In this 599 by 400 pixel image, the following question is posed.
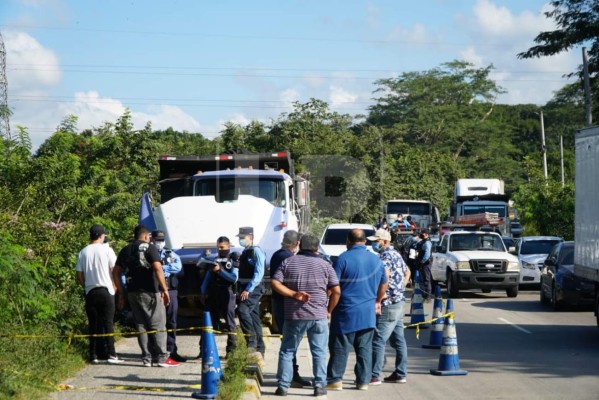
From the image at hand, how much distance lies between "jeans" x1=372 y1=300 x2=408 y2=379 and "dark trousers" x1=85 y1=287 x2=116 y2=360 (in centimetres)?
355

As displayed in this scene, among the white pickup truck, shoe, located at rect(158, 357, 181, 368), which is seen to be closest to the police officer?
shoe, located at rect(158, 357, 181, 368)

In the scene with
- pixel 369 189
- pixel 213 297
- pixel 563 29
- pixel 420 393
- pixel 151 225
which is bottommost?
pixel 420 393

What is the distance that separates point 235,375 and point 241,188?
963cm

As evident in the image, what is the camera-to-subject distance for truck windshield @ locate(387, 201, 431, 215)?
55344mm

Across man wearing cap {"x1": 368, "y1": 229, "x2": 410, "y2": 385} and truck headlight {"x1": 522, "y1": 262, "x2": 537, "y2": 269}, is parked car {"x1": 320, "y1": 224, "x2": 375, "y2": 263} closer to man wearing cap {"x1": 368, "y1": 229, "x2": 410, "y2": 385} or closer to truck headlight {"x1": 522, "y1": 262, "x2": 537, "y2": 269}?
truck headlight {"x1": 522, "y1": 262, "x2": 537, "y2": 269}

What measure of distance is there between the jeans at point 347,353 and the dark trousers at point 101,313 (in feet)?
10.6

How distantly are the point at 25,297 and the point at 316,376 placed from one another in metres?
4.41

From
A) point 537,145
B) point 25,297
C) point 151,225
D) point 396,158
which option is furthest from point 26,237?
point 537,145

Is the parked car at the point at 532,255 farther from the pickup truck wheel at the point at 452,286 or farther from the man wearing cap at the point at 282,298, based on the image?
the man wearing cap at the point at 282,298

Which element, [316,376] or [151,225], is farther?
[151,225]

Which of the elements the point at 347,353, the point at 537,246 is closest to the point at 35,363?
the point at 347,353

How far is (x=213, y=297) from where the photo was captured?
48.5 ft

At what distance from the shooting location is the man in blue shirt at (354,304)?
502 inches

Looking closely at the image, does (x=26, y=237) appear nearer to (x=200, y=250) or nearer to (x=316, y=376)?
(x=200, y=250)
